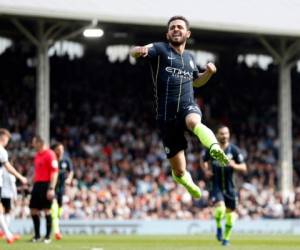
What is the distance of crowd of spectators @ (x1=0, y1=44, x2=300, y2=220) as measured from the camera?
1108 inches

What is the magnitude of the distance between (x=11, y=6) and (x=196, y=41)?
1196 centimetres

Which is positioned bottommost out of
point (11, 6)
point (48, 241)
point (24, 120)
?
point (48, 241)

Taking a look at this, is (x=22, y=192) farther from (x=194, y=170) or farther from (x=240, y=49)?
(x=240, y=49)

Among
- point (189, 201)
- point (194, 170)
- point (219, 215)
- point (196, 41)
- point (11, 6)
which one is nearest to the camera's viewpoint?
point (219, 215)

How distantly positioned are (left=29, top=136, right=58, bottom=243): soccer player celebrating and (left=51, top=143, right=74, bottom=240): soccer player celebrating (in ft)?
3.02

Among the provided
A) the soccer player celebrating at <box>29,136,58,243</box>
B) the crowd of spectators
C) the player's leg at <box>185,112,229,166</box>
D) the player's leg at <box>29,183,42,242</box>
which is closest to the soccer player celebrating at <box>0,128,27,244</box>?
the soccer player celebrating at <box>29,136,58,243</box>

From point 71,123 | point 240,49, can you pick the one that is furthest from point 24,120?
point 240,49

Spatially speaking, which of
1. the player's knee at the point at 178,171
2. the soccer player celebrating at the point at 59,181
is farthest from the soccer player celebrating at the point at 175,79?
the soccer player celebrating at the point at 59,181

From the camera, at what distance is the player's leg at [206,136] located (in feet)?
35.2

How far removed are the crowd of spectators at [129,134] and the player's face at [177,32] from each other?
571 inches

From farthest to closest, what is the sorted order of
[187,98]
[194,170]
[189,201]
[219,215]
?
[194,170], [189,201], [219,215], [187,98]

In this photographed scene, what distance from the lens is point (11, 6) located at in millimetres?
26141

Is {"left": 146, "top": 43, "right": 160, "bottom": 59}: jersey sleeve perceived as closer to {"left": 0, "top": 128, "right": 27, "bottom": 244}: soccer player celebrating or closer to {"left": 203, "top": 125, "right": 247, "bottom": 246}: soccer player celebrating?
{"left": 0, "top": 128, "right": 27, "bottom": 244}: soccer player celebrating

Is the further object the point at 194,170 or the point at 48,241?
the point at 194,170
